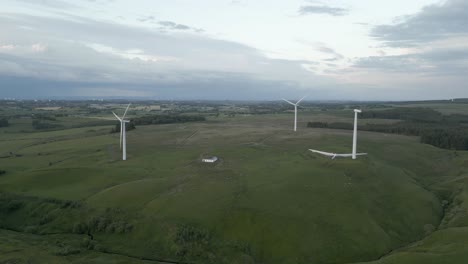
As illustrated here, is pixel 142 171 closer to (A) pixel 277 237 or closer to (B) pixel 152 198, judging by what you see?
(B) pixel 152 198

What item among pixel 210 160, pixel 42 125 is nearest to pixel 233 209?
pixel 210 160

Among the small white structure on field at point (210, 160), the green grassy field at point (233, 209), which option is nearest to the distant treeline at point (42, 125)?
the green grassy field at point (233, 209)

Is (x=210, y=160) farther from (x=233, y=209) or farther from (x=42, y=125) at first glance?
(x=42, y=125)

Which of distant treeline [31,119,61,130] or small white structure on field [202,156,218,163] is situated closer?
small white structure on field [202,156,218,163]

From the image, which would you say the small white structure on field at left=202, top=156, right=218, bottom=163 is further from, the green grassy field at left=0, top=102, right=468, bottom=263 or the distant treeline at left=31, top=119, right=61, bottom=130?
the distant treeline at left=31, top=119, right=61, bottom=130

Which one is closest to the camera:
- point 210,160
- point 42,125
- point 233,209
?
point 233,209

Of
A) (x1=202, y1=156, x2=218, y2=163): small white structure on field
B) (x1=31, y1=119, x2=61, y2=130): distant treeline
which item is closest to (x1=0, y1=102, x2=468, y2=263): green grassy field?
(x1=202, y1=156, x2=218, y2=163): small white structure on field

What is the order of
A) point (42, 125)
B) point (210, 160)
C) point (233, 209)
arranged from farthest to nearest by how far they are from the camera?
1. point (42, 125)
2. point (210, 160)
3. point (233, 209)

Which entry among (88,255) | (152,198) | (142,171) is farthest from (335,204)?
(142,171)
